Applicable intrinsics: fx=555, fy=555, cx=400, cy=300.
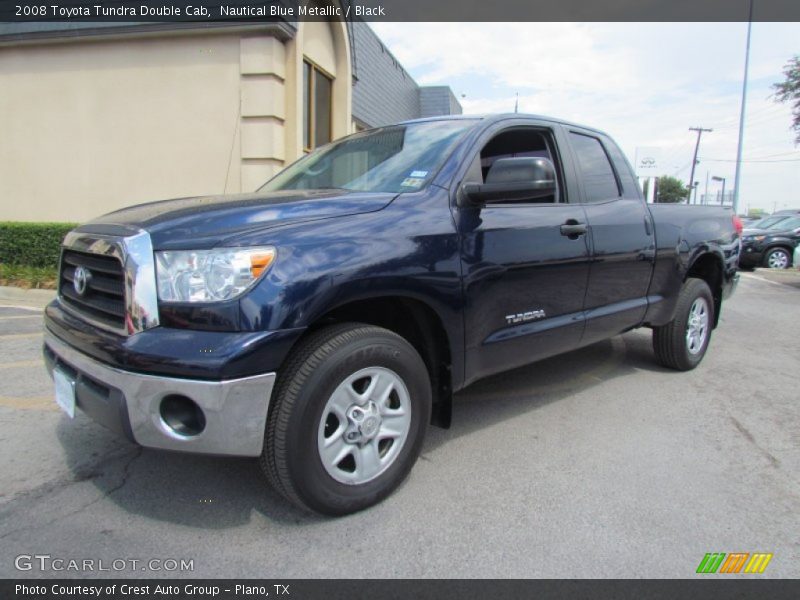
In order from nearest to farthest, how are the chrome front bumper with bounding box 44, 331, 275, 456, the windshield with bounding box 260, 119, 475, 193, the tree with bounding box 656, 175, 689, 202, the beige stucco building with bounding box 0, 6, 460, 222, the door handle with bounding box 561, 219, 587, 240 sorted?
the chrome front bumper with bounding box 44, 331, 275, 456
the windshield with bounding box 260, 119, 475, 193
the door handle with bounding box 561, 219, 587, 240
the beige stucco building with bounding box 0, 6, 460, 222
the tree with bounding box 656, 175, 689, 202

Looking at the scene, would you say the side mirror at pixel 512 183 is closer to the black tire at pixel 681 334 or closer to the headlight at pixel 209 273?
the headlight at pixel 209 273

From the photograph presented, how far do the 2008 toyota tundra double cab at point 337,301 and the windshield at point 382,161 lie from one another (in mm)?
13

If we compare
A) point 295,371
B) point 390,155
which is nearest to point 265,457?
point 295,371

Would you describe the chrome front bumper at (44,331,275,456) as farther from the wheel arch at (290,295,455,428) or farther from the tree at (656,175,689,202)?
the tree at (656,175,689,202)

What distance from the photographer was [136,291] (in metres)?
2.17

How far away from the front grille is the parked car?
17011mm

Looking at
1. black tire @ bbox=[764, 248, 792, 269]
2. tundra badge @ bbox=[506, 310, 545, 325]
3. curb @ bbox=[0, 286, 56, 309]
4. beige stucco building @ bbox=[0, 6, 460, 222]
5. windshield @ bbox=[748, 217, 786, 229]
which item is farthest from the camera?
windshield @ bbox=[748, 217, 786, 229]

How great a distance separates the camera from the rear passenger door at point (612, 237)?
12.2 feet

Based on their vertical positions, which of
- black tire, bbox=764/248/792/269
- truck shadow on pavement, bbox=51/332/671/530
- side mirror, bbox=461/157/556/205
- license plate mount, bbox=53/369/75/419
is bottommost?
truck shadow on pavement, bbox=51/332/671/530

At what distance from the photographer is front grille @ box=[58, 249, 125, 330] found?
231 centimetres

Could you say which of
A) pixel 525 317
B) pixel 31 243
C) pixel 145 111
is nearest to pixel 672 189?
pixel 145 111

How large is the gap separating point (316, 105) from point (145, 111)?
309cm

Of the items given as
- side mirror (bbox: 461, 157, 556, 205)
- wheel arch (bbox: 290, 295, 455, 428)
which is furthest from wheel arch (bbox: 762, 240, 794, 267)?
wheel arch (bbox: 290, 295, 455, 428)
